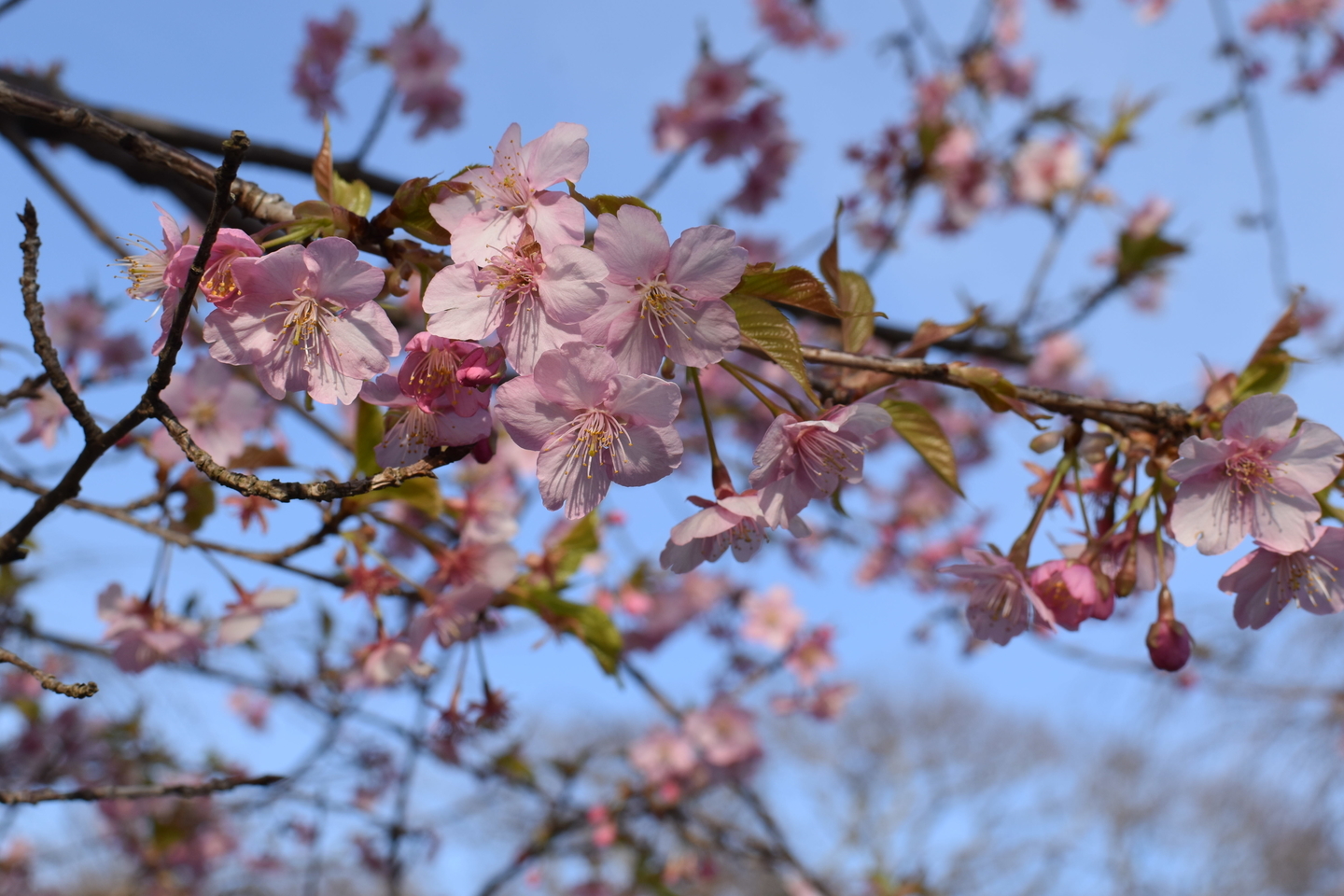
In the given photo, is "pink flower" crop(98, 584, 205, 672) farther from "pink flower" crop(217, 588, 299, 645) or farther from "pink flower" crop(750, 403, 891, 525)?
"pink flower" crop(750, 403, 891, 525)

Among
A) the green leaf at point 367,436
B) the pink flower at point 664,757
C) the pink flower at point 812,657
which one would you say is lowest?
the green leaf at point 367,436

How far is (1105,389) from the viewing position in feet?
28.1

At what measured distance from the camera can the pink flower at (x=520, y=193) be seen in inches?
35.5

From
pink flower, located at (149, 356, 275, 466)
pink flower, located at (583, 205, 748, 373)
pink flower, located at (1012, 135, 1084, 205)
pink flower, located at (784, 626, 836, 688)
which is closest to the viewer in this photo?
pink flower, located at (583, 205, 748, 373)

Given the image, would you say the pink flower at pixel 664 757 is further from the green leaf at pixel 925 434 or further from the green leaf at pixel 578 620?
the green leaf at pixel 925 434

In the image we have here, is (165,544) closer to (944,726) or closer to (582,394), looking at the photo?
(582,394)

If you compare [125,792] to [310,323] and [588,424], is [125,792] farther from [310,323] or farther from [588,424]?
[588,424]

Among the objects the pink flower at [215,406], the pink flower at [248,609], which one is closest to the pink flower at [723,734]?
the pink flower at [248,609]

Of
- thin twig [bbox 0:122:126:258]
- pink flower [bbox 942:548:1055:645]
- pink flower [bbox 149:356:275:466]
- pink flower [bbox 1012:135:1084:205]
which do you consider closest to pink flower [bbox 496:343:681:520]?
pink flower [bbox 942:548:1055:645]

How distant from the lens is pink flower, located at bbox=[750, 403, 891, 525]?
979mm

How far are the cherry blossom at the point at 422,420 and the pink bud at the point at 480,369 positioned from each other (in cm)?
1

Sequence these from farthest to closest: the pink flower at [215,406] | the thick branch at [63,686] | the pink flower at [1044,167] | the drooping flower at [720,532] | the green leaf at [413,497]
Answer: the pink flower at [1044,167], the pink flower at [215,406], the green leaf at [413,497], the drooping flower at [720,532], the thick branch at [63,686]

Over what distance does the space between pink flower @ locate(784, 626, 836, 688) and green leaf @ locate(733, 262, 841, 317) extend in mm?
3299

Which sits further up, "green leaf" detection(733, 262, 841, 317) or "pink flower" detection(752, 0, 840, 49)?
"pink flower" detection(752, 0, 840, 49)
